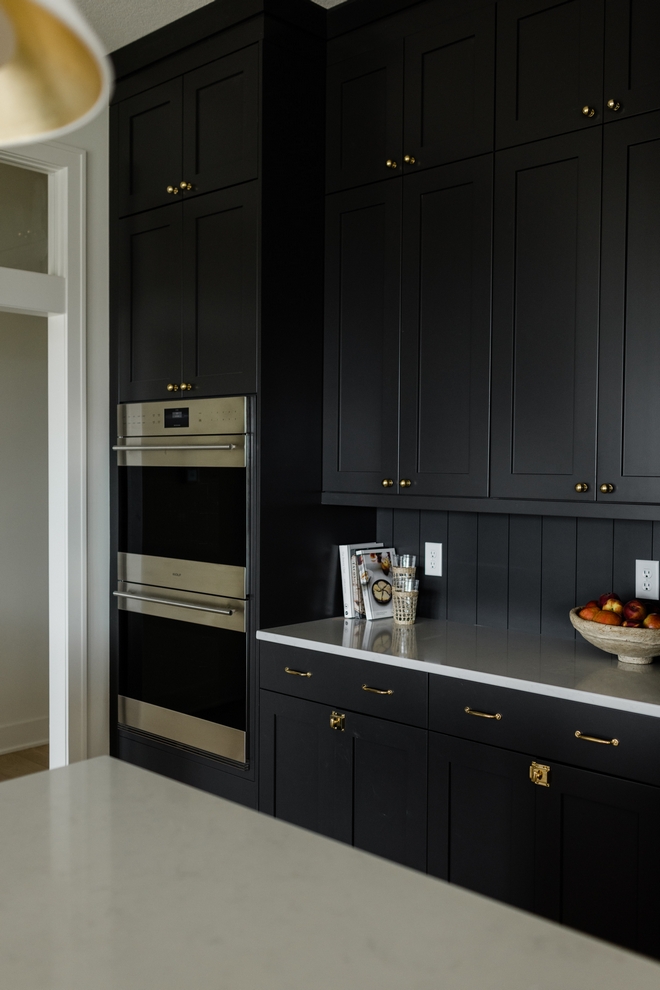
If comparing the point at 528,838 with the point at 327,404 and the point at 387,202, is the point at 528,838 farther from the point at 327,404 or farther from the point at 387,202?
the point at 387,202

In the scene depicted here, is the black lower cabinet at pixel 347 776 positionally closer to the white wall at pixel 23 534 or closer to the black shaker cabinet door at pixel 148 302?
the black shaker cabinet door at pixel 148 302

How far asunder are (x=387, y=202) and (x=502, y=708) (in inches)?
64.9

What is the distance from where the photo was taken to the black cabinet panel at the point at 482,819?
2.26 m

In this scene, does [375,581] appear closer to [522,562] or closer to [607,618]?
[522,562]

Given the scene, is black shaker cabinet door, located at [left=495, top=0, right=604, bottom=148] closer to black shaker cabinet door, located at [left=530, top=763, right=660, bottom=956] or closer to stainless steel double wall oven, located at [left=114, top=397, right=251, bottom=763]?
stainless steel double wall oven, located at [left=114, top=397, right=251, bottom=763]

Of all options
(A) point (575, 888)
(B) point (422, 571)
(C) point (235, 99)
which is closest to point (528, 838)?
(A) point (575, 888)

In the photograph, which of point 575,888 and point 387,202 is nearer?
point 575,888

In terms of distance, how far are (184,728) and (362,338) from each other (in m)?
1.50

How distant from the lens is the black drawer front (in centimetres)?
205

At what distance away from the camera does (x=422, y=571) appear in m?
3.19

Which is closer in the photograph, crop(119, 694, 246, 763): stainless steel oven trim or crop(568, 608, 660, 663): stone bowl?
crop(568, 608, 660, 663): stone bowl

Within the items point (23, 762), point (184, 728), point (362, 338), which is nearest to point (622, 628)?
point (362, 338)

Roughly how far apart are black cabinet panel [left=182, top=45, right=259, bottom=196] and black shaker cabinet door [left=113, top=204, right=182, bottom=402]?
0.19 metres

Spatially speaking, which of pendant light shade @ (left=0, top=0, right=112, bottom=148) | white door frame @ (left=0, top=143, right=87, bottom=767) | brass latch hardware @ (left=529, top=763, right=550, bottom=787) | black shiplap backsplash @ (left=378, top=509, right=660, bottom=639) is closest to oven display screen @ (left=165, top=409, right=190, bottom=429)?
white door frame @ (left=0, top=143, right=87, bottom=767)
